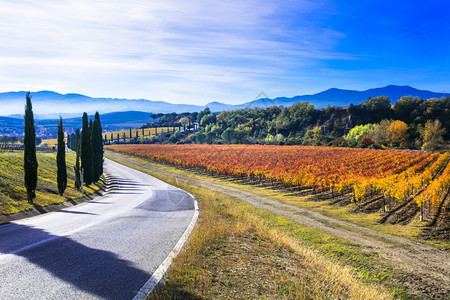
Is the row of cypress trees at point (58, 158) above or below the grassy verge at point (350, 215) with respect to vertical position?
above

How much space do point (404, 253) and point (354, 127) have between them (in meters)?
124

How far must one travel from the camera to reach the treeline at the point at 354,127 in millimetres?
96375

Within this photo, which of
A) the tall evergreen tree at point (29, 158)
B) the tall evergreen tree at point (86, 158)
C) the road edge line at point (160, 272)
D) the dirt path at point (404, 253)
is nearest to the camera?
the road edge line at point (160, 272)

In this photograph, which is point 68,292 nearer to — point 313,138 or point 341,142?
point 341,142

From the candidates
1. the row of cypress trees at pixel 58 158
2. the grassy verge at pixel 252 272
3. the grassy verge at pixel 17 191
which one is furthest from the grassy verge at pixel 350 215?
the grassy verge at pixel 17 191

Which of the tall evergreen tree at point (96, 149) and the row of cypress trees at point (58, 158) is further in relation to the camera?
the tall evergreen tree at point (96, 149)

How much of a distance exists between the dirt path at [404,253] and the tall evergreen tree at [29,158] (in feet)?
57.1

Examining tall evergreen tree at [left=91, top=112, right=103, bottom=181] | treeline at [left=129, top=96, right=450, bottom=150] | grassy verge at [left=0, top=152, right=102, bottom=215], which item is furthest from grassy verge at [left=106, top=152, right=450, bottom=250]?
treeline at [left=129, top=96, right=450, bottom=150]

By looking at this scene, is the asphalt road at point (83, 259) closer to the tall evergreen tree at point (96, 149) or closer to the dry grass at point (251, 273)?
the dry grass at point (251, 273)

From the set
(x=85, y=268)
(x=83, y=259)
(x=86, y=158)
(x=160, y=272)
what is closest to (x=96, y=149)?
(x=86, y=158)

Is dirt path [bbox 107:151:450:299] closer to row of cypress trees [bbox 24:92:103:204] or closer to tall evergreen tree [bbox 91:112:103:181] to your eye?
row of cypress trees [bbox 24:92:103:204]

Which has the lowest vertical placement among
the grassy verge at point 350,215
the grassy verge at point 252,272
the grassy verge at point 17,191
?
the grassy verge at point 350,215

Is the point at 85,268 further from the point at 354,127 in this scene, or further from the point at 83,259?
the point at 354,127

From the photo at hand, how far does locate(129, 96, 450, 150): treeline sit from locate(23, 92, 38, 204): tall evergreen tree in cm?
9220
